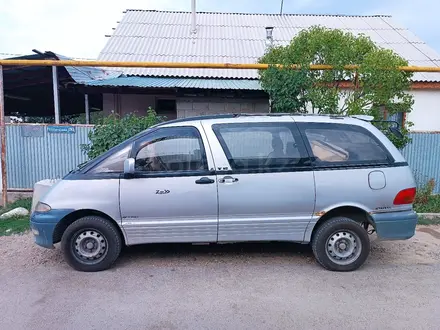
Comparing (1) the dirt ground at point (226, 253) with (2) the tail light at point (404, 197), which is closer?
(2) the tail light at point (404, 197)

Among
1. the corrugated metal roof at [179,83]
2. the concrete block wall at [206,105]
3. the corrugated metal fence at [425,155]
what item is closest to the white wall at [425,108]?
the corrugated metal fence at [425,155]

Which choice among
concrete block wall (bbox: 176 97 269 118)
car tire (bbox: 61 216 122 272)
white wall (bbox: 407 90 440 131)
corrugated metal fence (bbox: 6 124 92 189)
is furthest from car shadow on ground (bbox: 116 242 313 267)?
white wall (bbox: 407 90 440 131)

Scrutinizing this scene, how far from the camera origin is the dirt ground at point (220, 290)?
293 cm

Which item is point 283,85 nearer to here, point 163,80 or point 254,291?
point 254,291

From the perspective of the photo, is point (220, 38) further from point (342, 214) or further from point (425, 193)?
point (342, 214)

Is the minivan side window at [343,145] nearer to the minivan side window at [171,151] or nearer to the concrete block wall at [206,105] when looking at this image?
the minivan side window at [171,151]

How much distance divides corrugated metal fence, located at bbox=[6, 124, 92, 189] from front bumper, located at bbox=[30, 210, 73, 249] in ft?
12.7

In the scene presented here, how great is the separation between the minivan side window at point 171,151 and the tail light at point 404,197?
→ 7.42ft

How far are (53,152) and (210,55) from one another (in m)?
6.59

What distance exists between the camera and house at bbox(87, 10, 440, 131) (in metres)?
9.52

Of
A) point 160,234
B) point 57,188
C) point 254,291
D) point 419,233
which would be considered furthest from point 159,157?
point 419,233

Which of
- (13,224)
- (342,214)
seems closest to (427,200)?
(342,214)

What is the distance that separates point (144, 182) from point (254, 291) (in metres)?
1.70

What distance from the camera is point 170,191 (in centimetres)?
375
